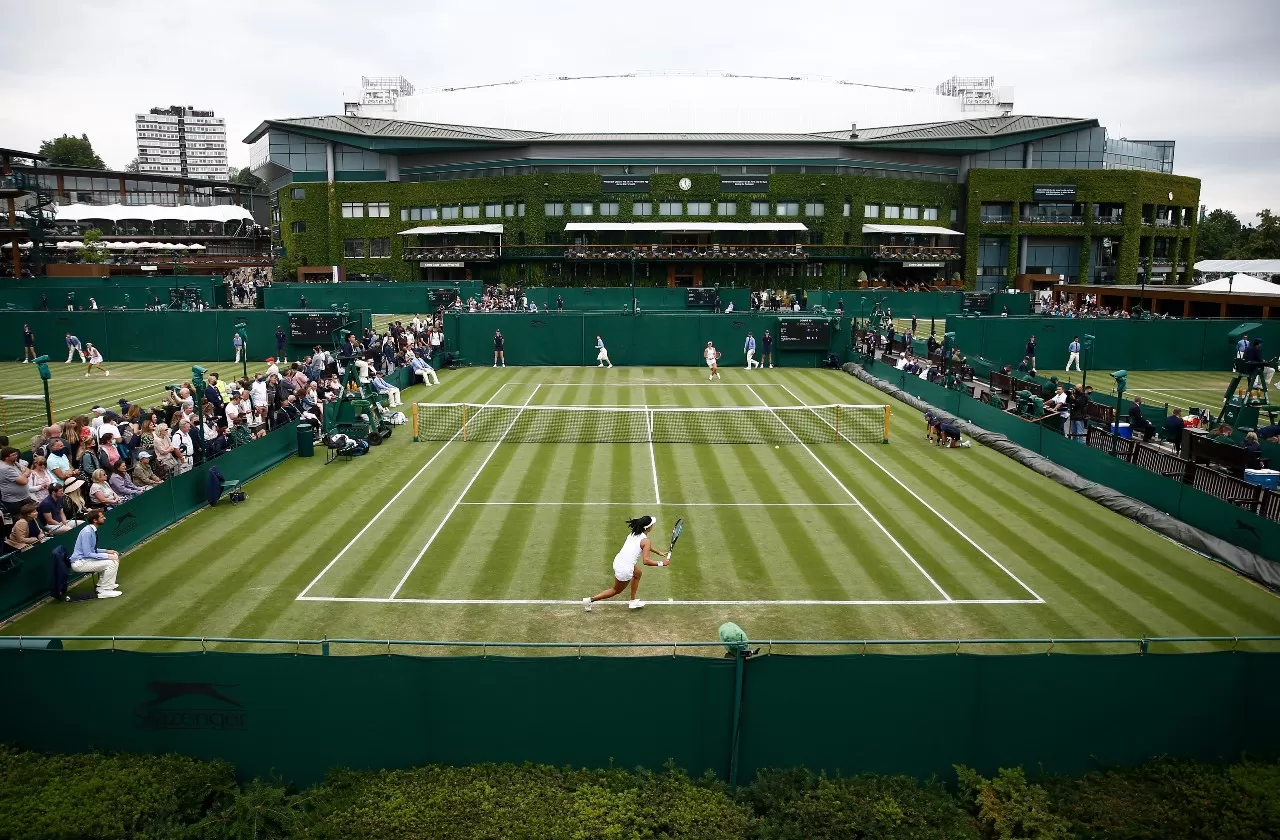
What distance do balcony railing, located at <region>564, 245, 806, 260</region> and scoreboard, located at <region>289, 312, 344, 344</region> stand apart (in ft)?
138

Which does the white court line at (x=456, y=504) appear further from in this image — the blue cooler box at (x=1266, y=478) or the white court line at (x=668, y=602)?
the blue cooler box at (x=1266, y=478)

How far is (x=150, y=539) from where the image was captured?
671 inches

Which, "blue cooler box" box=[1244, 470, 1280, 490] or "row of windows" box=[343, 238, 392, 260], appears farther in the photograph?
"row of windows" box=[343, 238, 392, 260]

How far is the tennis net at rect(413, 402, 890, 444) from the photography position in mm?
26516

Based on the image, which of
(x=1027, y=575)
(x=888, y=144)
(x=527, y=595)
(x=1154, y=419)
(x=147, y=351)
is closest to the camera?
(x=527, y=595)

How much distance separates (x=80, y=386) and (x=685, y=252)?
53902mm

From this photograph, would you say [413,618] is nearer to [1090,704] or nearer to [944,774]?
[944,774]

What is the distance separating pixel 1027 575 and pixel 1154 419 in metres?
13.6

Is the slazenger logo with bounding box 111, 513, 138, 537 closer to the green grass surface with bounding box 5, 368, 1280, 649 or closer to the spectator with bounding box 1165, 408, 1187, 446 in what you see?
the green grass surface with bounding box 5, 368, 1280, 649

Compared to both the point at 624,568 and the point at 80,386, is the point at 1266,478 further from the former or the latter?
the point at 80,386

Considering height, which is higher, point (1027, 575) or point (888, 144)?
point (888, 144)

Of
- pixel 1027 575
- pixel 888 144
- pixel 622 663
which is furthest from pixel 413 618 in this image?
pixel 888 144

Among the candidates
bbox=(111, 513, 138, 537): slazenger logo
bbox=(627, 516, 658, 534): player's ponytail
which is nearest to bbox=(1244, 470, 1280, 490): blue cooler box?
bbox=(627, 516, 658, 534): player's ponytail

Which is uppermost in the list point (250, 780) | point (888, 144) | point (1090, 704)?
point (888, 144)
